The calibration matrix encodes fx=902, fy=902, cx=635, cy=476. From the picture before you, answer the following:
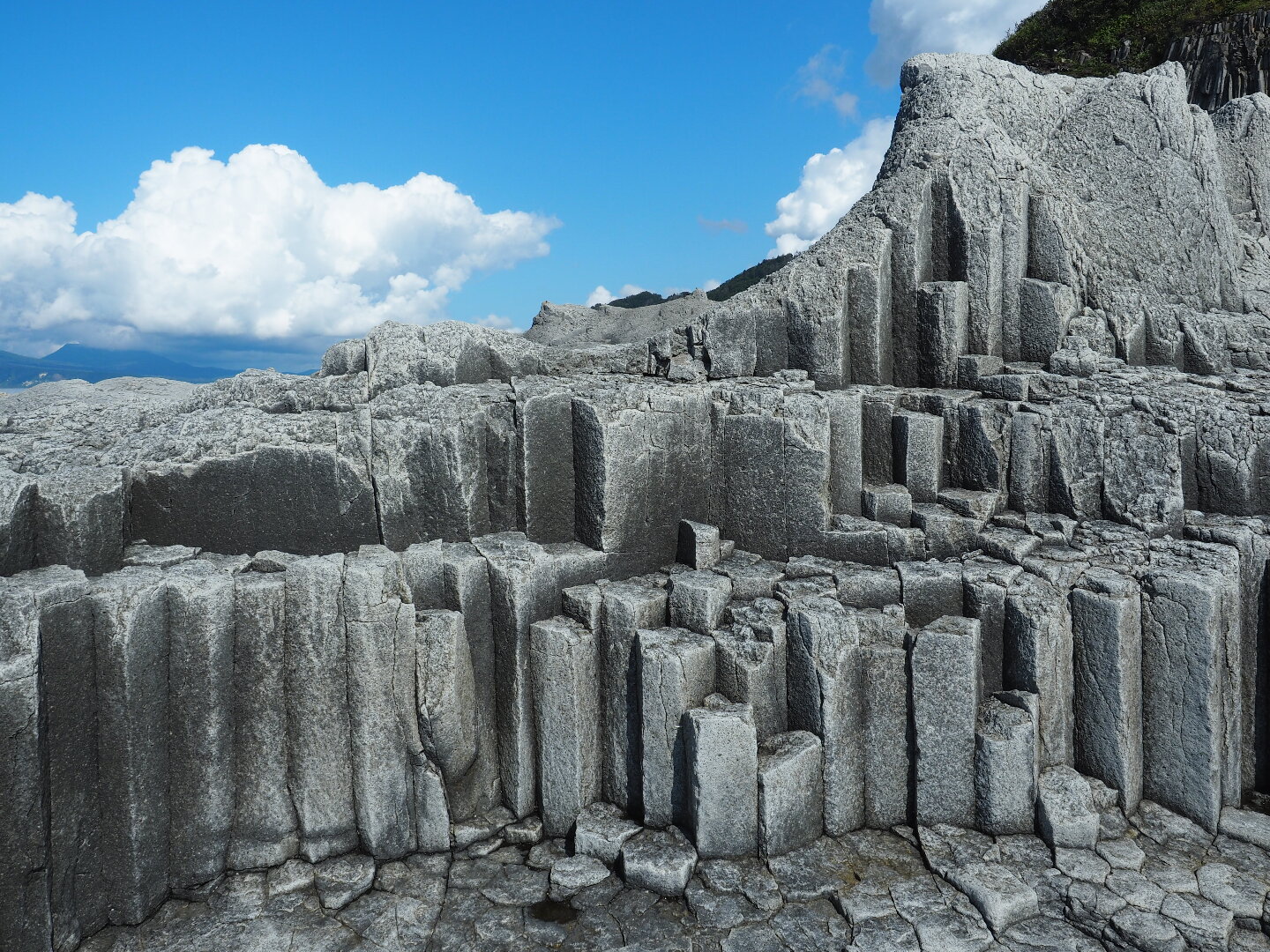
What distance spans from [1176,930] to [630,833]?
3437 millimetres

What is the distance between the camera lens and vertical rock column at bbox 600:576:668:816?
22.0 ft

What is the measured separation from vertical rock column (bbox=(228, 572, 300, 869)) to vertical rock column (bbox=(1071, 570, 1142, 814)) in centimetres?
573

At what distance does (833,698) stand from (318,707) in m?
3.63

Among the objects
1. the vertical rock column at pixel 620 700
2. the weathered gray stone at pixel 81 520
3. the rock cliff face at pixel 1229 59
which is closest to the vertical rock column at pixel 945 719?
the vertical rock column at pixel 620 700

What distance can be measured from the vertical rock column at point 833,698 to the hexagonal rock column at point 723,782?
56 cm

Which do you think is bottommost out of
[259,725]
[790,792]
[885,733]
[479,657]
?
[790,792]

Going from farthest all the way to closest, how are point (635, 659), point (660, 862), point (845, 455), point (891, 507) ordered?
point (845, 455) → point (891, 507) → point (635, 659) → point (660, 862)

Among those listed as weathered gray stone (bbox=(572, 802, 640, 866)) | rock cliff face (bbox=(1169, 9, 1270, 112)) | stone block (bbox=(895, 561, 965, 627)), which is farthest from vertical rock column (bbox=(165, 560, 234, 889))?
rock cliff face (bbox=(1169, 9, 1270, 112))

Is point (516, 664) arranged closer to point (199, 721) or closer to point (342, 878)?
point (342, 878)

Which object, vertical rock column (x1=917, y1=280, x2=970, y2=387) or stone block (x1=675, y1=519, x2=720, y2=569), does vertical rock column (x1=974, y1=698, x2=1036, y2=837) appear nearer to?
stone block (x1=675, y1=519, x2=720, y2=569)

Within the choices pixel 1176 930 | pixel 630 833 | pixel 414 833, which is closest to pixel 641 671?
pixel 630 833

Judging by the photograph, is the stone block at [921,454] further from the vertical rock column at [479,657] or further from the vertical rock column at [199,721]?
the vertical rock column at [199,721]

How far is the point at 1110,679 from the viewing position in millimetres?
6547

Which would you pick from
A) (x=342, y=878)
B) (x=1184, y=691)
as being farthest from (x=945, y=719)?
(x=342, y=878)
